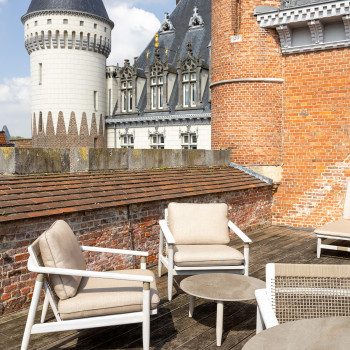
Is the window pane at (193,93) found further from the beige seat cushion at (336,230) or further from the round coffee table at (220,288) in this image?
the round coffee table at (220,288)

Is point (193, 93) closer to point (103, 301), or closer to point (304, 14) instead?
point (304, 14)

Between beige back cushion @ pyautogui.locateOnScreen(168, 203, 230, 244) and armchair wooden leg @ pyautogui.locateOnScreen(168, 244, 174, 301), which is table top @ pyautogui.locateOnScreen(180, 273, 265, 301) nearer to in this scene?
armchair wooden leg @ pyautogui.locateOnScreen(168, 244, 174, 301)

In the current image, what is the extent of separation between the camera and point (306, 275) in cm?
260

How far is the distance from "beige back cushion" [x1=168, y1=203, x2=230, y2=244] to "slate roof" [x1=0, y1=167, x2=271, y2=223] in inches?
33.2

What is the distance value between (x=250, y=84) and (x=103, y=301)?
7.31 m

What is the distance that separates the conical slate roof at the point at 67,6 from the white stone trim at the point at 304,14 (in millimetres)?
20161

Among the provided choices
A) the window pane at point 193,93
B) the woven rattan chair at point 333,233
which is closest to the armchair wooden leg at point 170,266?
the woven rattan chair at point 333,233

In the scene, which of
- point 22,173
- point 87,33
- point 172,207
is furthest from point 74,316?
point 87,33

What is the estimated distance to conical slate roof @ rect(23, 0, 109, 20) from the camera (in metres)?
26.4

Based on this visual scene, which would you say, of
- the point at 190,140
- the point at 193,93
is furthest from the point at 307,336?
the point at 193,93

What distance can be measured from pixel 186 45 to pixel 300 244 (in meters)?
20.2

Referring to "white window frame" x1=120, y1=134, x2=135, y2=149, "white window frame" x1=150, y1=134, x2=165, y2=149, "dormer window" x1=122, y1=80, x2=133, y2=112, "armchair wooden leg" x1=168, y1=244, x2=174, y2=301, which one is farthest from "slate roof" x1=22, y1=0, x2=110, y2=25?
"armchair wooden leg" x1=168, y1=244, x2=174, y2=301

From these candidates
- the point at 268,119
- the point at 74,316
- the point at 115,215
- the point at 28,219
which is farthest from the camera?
the point at 268,119

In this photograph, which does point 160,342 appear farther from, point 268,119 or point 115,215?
point 268,119
